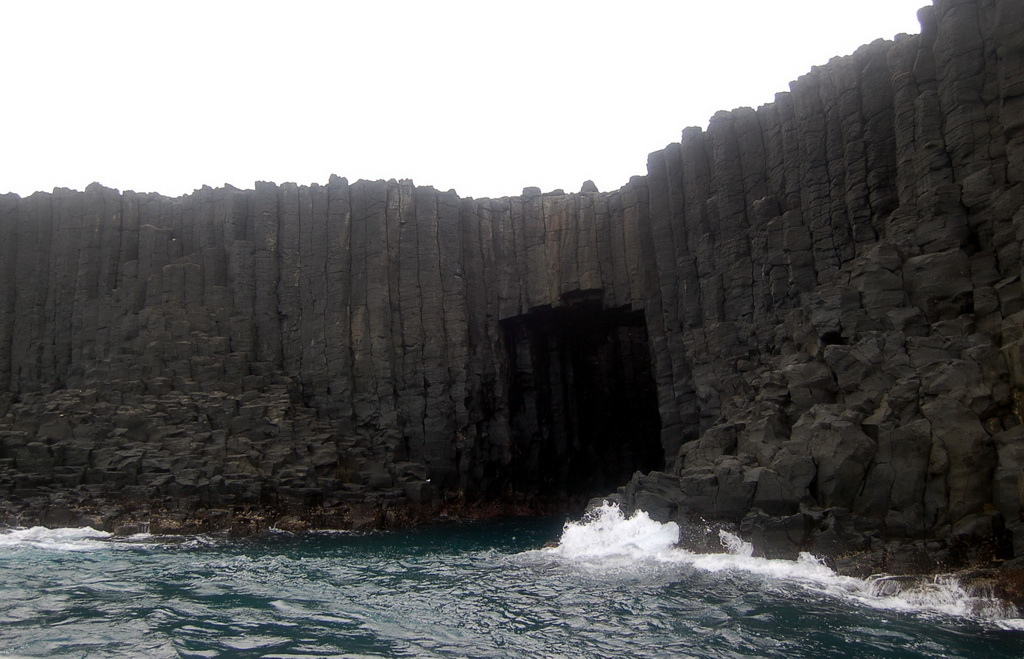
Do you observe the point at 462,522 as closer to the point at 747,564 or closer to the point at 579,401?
the point at 579,401

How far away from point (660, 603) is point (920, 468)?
8.49 m

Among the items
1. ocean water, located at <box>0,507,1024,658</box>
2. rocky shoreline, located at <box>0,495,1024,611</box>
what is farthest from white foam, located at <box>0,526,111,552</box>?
ocean water, located at <box>0,507,1024,658</box>

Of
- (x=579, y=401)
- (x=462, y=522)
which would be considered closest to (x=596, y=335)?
(x=579, y=401)

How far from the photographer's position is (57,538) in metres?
32.1

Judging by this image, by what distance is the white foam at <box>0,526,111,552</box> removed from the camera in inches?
1185

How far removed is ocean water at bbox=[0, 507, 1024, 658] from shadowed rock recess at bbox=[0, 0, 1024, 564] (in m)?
3.07

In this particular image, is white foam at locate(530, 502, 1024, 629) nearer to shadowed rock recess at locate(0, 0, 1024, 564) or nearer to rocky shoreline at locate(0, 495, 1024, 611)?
rocky shoreline at locate(0, 495, 1024, 611)

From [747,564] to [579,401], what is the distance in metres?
27.2

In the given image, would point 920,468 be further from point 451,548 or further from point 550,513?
point 550,513

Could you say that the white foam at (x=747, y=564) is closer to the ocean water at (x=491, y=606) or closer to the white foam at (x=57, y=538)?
the ocean water at (x=491, y=606)

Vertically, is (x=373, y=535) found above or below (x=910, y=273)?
below

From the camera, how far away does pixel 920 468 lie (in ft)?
71.4

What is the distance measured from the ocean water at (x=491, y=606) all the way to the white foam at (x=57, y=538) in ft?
4.67

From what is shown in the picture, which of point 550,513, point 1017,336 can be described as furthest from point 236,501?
point 1017,336
